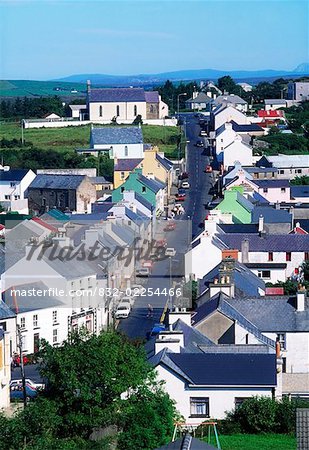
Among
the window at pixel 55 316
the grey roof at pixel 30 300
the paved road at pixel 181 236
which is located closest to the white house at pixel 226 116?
the paved road at pixel 181 236

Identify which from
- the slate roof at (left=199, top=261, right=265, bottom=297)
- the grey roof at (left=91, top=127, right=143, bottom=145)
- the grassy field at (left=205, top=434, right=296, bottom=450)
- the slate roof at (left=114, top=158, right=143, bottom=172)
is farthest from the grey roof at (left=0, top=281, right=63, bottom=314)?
the grey roof at (left=91, top=127, right=143, bottom=145)

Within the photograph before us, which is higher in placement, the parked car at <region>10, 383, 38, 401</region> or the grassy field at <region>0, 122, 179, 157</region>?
the grassy field at <region>0, 122, 179, 157</region>

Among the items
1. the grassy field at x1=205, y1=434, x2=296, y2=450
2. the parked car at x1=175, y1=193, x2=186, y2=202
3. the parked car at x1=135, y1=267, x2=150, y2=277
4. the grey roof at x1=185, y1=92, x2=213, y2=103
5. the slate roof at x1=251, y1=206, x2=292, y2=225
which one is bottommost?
the parked car at x1=175, y1=193, x2=186, y2=202

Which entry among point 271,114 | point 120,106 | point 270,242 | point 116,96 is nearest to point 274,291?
point 270,242

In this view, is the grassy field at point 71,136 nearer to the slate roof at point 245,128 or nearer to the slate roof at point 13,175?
the slate roof at point 245,128

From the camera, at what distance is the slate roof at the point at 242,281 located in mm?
17766

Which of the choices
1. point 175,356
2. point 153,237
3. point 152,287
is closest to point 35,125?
point 153,237

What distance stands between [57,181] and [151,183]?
278 centimetres

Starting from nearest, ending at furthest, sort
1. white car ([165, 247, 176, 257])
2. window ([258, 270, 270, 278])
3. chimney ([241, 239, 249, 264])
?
window ([258, 270, 270, 278])
chimney ([241, 239, 249, 264])
white car ([165, 247, 176, 257])

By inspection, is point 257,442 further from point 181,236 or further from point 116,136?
point 116,136

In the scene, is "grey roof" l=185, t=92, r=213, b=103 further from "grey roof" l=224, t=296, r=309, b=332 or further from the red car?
"grey roof" l=224, t=296, r=309, b=332

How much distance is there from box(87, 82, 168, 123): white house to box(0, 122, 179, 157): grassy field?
2.60 meters

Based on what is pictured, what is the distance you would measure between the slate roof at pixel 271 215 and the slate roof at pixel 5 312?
10.8m

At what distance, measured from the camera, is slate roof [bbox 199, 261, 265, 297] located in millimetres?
17766
